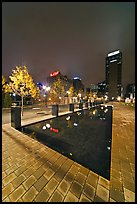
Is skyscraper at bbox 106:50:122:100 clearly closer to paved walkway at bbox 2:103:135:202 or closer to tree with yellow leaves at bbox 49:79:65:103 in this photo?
tree with yellow leaves at bbox 49:79:65:103

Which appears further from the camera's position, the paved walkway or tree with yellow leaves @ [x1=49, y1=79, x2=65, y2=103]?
tree with yellow leaves @ [x1=49, y1=79, x2=65, y2=103]

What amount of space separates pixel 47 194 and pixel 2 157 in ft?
7.28

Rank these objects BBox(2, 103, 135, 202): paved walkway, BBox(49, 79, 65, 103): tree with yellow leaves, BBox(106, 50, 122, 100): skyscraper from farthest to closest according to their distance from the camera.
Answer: BBox(106, 50, 122, 100): skyscraper < BBox(49, 79, 65, 103): tree with yellow leaves < BBox(2, 103, 135, 202): paved walkway

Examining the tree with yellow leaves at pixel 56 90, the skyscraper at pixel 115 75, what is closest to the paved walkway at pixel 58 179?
the tree with yellow leaves at pixel 56 90

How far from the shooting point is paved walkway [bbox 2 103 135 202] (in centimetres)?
247

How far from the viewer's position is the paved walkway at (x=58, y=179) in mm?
2471

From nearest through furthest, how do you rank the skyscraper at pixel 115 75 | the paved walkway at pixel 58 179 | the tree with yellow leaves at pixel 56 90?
the paved walkway at pixel 58 179
the tree with yellow leaves at pixel 56 90
the skyscraper at pixel 115 75

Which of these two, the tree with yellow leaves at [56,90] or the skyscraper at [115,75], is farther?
the skyscraper at [115,75]

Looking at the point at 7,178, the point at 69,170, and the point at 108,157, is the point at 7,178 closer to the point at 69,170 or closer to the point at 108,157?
the point at 69,170

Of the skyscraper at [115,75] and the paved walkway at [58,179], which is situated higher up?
the skyscraper at [115,75]

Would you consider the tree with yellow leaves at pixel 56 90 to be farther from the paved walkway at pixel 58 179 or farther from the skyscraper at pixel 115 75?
the skyscraper at pixel 115 75

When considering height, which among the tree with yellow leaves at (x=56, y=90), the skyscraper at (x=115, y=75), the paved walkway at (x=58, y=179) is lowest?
the paved walkway at (x=58, y=179)

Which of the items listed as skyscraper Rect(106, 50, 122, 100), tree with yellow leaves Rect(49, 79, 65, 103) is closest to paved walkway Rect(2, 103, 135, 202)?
tree with yellow leaves Rect(49, 79, 65, 103)

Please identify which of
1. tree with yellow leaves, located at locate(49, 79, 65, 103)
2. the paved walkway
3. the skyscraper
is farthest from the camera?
the skyscraper
